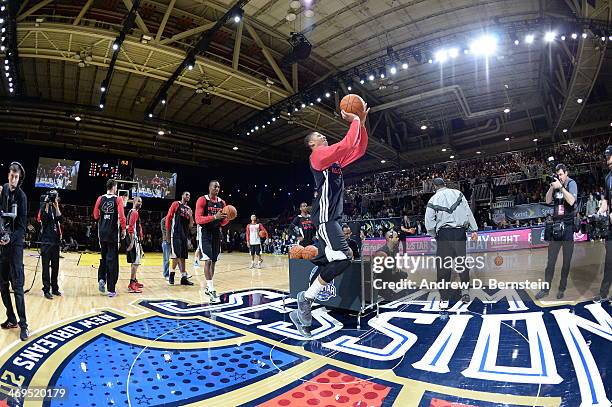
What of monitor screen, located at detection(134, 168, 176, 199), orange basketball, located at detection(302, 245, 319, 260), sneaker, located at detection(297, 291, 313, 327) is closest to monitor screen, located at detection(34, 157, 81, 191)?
monitor screen, located at detection(134, 168, 176, 199)

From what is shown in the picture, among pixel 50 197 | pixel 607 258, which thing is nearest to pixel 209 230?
pixel 50 197

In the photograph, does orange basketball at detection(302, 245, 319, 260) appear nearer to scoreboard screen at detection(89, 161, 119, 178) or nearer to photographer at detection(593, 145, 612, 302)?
photographer at detection(593, 145, 612, 302)

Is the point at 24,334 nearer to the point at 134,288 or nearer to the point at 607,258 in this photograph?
the point at 134,288

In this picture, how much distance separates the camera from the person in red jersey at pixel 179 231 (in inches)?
244

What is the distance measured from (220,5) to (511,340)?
10.2 metres

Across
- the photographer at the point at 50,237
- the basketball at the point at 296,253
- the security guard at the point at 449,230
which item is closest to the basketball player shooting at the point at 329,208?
the basketball at the point at 296,253

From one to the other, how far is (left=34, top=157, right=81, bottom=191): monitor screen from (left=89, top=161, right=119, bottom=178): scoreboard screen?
0.75 metres

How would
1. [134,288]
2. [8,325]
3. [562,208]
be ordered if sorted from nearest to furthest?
1. [8,325]
2. [562,208]
3. [134,288]

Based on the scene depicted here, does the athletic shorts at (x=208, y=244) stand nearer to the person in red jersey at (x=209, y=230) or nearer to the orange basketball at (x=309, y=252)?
the person in red jersey at (x=209, y=230)

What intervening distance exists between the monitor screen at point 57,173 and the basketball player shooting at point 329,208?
818 inches

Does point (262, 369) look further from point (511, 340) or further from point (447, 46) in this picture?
point (447, 46)

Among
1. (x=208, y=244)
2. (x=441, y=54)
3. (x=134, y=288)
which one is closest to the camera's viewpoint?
(x=208, y=244)

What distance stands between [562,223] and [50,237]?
278 inches

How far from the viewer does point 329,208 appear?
2.98 meters
